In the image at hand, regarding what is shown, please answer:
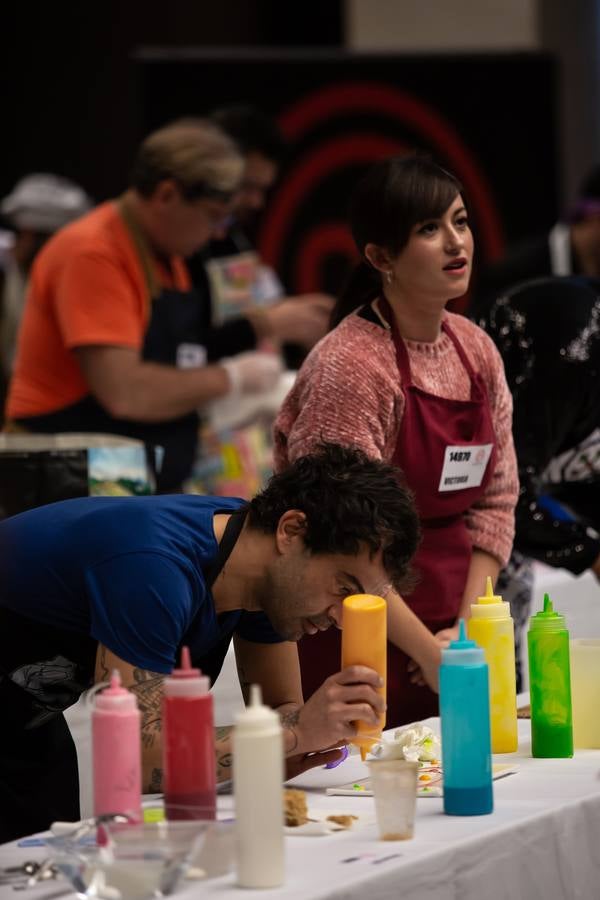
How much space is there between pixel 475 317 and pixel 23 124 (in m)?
3.78

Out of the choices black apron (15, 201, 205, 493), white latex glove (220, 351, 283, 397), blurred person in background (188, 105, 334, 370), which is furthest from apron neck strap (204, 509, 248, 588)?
blurred person in background (188, 105, 334, 370)

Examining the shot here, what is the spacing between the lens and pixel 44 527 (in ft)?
6.43

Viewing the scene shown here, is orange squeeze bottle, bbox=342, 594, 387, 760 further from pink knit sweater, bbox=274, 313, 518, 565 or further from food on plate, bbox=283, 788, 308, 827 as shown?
pink knit sweater, bbox=274, 313, 518, 565

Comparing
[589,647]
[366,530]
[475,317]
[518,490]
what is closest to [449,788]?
[366,530]

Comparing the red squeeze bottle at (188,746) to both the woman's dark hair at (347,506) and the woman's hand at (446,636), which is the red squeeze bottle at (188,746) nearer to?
the woman's dark hair at (347,506)

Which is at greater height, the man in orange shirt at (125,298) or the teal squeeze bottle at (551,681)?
the man in orange shirt at (125,298)

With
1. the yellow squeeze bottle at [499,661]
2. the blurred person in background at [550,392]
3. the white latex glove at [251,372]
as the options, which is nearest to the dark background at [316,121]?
the white latex glove at [251,372]

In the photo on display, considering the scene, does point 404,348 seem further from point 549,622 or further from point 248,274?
point 248,274

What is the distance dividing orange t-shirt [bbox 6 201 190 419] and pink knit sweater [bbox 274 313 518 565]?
3.59ft

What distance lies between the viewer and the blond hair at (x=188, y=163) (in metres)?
3.55

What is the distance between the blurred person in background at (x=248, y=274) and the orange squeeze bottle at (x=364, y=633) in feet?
7.25

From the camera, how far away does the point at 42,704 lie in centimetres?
203

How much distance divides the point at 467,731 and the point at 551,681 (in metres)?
0.34

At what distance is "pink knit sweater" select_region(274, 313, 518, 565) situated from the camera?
231 cm
